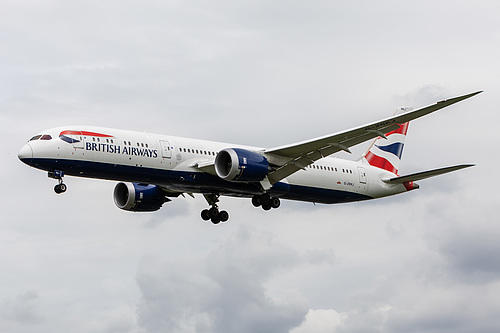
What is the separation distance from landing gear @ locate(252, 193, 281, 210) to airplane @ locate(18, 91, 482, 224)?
0.19 feet

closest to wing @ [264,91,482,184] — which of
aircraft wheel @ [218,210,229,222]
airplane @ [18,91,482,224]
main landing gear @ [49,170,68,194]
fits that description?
airplane @ [18,91,482,224]

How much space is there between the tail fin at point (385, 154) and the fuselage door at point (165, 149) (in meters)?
16.3

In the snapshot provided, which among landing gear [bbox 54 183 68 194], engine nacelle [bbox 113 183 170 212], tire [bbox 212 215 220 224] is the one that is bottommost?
landing gear [bbox 54 183 68 194]

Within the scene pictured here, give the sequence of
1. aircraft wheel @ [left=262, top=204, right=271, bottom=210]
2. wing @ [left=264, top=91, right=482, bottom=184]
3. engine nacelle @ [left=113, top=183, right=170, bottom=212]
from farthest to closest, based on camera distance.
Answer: engine nacelle @ [left=113, top=183, right=170, bottom=212] < aircraft wheel @ [left=262, top=204, right=271, bottom=210] < wing @ [left=264, top=91, right=482, bottom=184]

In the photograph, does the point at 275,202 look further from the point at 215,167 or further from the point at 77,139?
the point at 77,139

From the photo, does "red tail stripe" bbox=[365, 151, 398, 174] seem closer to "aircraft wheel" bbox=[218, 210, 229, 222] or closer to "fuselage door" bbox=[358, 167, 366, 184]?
"fuselage door" bbox=[358, 167, 366, 184]

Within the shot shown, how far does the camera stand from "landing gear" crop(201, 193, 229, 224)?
176ft

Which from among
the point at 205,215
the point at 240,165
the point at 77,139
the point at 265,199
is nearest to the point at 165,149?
the point at 240,165

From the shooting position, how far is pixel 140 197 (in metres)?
54.0

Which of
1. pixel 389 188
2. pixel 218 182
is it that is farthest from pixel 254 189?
pixel 389 188

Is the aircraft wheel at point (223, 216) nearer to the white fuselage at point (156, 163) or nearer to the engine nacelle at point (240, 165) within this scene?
the white fuselage at point (156, 163)

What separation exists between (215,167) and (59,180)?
840 centimetres

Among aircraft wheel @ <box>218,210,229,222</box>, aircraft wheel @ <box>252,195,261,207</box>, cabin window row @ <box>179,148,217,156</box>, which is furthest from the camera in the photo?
aircraft wheel @ <box>218,210,229,222</box>

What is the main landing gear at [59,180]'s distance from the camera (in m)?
44.0
